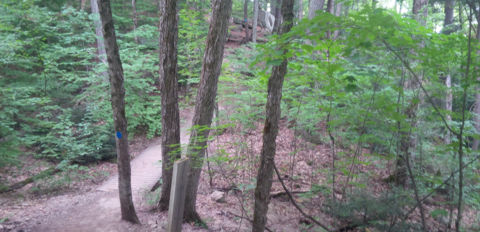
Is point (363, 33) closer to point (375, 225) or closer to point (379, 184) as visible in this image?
point (375, 225)

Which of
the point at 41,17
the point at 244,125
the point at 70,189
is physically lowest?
the point at 70,189

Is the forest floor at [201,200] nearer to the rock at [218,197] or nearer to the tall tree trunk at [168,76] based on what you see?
the rock at [218,197]

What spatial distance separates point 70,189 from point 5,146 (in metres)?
2.16

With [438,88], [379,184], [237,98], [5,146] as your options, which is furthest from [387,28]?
[5,146]

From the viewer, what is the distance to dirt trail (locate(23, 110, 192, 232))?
17.7 feet

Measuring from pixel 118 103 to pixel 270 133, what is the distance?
3.41 m

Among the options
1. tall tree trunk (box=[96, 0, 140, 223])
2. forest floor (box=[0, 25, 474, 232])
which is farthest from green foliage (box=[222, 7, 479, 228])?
tall tree trunk (box=[96, 0, 140, 223])

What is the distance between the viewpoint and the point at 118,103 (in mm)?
5012

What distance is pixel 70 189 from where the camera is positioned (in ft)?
26.0

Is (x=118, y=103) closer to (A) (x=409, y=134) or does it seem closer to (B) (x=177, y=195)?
(B) (x=177, y=195)

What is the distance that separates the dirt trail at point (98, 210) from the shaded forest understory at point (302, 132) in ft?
0.16

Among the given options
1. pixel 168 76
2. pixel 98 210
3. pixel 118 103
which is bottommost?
pixel 98 210

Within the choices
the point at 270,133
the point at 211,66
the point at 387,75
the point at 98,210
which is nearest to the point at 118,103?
the point at 211,66

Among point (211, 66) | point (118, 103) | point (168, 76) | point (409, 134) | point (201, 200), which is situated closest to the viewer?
point (409, 134)
